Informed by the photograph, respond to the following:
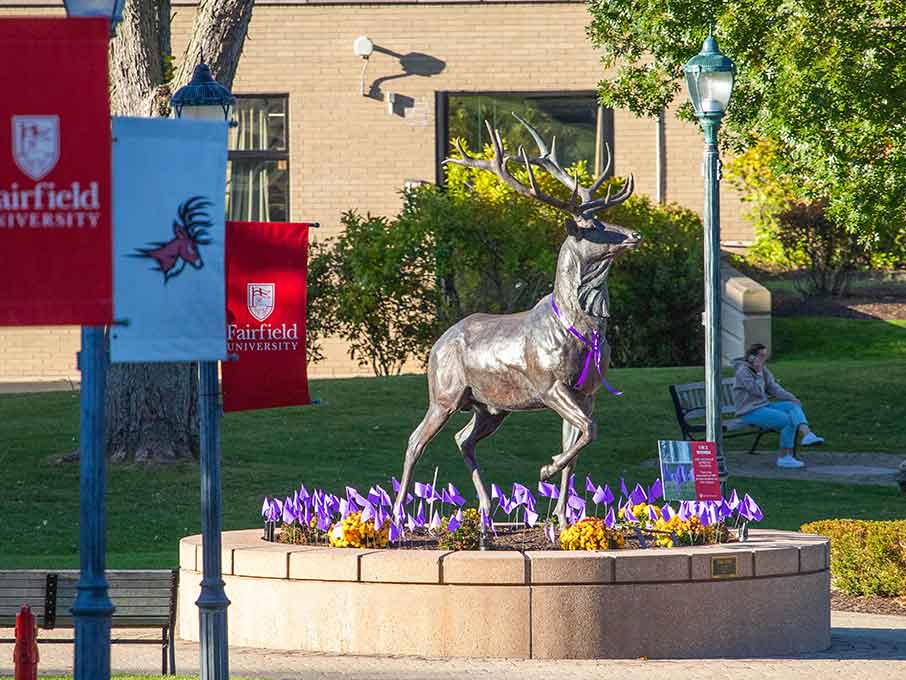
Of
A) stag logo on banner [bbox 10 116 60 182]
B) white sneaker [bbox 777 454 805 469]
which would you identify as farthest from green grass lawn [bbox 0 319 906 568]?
stag logo on banner [bbox 10 116 60 182]

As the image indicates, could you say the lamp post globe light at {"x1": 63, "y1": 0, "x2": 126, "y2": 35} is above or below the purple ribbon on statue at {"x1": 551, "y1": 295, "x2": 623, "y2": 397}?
above

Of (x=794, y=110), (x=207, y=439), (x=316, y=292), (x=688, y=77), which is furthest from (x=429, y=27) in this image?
(x=207, y=439)

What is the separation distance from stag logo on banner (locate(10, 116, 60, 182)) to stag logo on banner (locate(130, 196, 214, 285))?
2.24 feet

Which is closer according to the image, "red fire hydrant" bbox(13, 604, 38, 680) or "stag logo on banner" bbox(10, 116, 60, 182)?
"stag logo on banner" bbox(10, 116, 60, 182)

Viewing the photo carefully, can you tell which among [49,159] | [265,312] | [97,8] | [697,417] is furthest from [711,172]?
[49,159]

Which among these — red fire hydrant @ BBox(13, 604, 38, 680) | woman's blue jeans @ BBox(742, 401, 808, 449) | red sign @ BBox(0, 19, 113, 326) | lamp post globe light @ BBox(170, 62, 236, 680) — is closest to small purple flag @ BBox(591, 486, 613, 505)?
lamp post globe light @ BBox(170, 62, 236, 680)

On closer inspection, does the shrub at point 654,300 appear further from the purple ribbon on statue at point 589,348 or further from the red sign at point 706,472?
the purple ribbon on statue at point 589,348

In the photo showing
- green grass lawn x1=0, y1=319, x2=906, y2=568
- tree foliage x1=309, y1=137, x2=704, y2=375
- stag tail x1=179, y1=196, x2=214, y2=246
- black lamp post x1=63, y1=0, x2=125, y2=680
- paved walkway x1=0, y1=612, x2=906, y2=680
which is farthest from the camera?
tree foliage x1=309, y1=137, x2=704, y2=375

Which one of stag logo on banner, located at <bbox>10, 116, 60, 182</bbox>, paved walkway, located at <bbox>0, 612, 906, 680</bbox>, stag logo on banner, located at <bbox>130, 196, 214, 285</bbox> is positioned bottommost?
paved walkway, located at <bbox>0, 612, 906, 680</bbox>

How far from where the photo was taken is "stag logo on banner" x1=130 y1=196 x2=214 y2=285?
6430 millimetres

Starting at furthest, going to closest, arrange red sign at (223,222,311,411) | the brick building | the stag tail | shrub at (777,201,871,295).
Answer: the brick building
shrub at (777,201,871,295)
red sign at (223,222,311,411)
the stag tail

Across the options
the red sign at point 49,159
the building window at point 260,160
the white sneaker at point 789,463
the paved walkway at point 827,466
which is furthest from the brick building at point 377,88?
the red sign at point 49,159

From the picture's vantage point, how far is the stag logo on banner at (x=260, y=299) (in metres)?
9.74

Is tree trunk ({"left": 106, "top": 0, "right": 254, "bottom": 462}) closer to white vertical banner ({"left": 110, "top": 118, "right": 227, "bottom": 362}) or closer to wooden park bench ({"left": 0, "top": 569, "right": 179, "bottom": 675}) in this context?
wooden park bench ({"left": 0, "top": 569, "right": 179, "bottom": 675})
